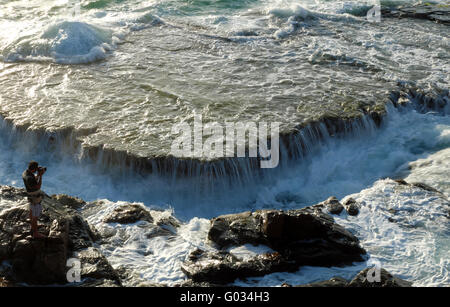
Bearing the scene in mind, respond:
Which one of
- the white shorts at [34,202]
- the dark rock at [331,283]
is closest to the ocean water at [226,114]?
the dark rock at [331,283]

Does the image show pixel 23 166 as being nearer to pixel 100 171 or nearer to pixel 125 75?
pixel 100 171

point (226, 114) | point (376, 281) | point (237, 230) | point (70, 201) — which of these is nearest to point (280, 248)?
point (237, 230)

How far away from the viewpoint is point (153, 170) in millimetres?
11469

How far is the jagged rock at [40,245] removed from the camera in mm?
7250

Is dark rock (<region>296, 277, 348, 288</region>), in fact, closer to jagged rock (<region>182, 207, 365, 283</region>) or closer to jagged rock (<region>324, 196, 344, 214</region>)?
jagged rock (<region>182, 207, 365, 283</region>)

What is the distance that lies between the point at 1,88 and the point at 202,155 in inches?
310

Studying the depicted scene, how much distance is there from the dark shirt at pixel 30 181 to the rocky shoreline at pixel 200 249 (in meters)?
0.75

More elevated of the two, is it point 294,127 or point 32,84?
point 32,84

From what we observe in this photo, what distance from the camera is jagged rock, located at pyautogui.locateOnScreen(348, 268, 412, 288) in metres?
7.36

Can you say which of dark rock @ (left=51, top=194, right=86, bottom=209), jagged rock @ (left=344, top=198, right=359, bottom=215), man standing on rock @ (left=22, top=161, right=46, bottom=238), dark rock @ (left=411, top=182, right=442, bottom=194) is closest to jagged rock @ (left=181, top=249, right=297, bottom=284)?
jagged rock @ (left=344, top=198, right=359, bottom=215)

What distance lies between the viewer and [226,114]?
43.9ft

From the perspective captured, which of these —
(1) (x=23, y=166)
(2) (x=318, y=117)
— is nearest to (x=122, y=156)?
(1) (x=23, y=166)
